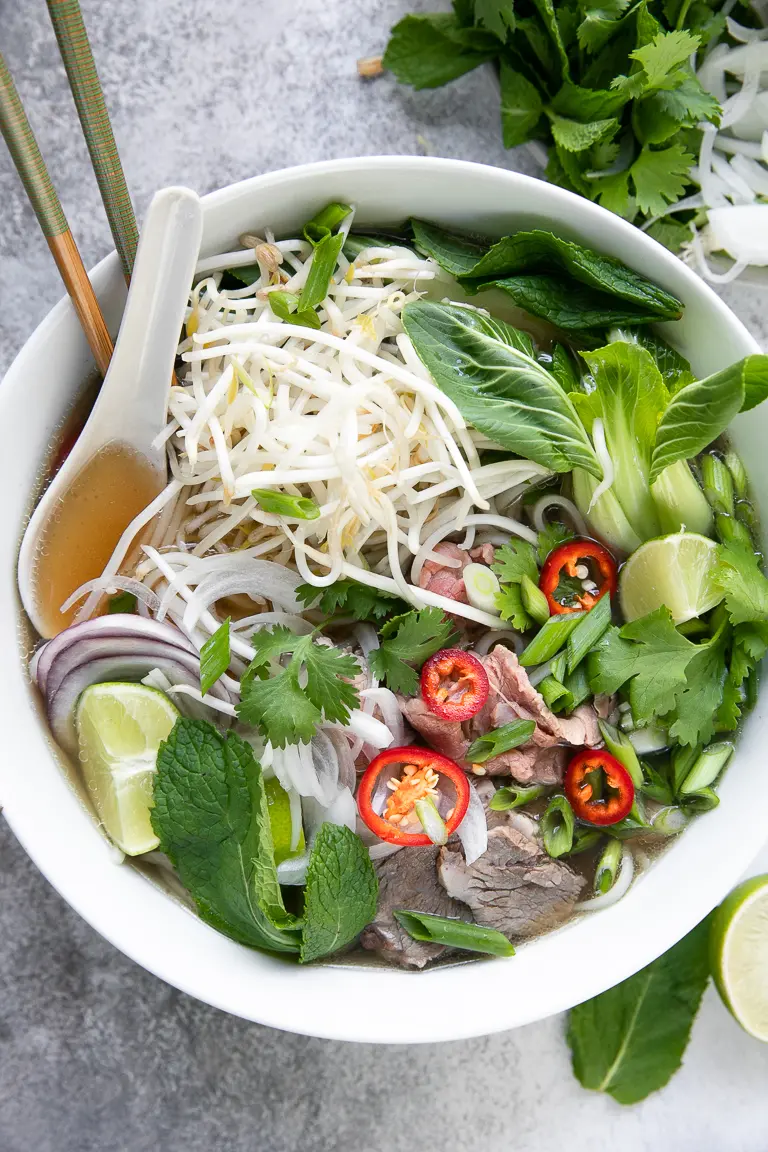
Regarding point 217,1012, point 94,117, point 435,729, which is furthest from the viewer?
point 217,1012

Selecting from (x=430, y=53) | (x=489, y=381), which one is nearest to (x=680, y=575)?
(x=489, y=381)

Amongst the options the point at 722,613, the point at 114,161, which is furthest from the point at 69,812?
the point at 722,613

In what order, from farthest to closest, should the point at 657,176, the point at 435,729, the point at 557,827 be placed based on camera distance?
the point at 657,176 → the point at 557,827 → the point at 435,729

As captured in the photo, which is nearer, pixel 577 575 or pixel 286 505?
pixel 286 505

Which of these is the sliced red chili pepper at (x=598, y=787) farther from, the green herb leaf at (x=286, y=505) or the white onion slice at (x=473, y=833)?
the green herb leaf at (x=286, y=505)

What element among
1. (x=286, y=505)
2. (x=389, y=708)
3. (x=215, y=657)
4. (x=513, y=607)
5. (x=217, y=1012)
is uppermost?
(x=286, y=505)

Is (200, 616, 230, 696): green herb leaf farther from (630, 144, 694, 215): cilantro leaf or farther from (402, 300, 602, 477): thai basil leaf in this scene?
(630, 144, 694, 215): cilantro leaf

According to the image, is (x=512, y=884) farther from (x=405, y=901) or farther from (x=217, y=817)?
(x=217, y=817)
